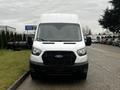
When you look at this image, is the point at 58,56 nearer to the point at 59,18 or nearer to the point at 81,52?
the point at 81,52

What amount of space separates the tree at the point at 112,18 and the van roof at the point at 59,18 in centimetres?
5492

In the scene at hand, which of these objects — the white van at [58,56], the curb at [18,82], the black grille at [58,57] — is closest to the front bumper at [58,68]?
the white van at [58,56]

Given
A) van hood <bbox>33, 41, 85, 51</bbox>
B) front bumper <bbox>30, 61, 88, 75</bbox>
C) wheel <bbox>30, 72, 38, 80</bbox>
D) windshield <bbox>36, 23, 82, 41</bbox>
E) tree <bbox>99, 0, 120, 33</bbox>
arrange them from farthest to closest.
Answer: tree <bbox>99, 0, 120, 33</bbox>
windshield <bbox>36, 23, 82, 41</bbox>
wheel <bbox>30, 72, 38, 80</bbox>
van hood <bbox>33, 41, 85, 51</bbox>
front bumper <bbox>30, 61, 88, 75</bbox>

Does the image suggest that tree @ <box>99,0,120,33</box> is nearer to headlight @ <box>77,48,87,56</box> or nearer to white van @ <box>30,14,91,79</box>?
white van @ <box>30,14,91,79</box>

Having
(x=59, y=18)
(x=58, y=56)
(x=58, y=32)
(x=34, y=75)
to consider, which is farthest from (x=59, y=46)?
(x=59, y=18)

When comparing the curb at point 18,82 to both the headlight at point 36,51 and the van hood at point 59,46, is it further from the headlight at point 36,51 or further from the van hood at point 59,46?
the van hood at point 59,46

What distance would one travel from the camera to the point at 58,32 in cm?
1460

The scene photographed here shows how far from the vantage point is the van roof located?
597 inches

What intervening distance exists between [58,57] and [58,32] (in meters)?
1.88

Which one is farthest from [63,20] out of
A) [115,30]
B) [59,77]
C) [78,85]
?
[115,30]

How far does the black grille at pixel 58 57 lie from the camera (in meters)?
13.0

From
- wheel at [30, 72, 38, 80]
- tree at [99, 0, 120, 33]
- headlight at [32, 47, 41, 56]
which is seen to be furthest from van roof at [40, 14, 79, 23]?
tree at [99, 0, 120, 33]

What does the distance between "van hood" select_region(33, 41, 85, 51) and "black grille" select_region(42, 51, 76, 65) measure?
5.7 inches

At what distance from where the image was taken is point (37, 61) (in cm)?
1309
